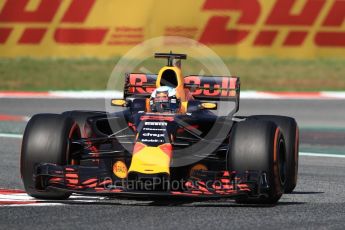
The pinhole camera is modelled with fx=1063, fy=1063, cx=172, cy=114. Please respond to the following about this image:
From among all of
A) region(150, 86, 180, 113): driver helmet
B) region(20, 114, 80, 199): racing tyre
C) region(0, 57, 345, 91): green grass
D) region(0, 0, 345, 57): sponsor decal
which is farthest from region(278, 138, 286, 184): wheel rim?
region(0, 57, 345, 91): green grass

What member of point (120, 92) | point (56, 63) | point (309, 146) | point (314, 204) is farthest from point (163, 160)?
point (56, 63)

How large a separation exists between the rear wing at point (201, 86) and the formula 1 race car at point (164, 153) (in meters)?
0.42

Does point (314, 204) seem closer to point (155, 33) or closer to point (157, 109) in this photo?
point (157, 109)

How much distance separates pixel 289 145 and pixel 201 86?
1.31 m

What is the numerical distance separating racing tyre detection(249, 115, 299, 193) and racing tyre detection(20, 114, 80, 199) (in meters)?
1.91

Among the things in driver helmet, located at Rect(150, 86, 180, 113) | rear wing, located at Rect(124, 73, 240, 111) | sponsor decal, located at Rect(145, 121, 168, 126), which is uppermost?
rear wing, located at Rect(124, 73, 240, 111)

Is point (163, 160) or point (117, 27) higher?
point (117, 27)

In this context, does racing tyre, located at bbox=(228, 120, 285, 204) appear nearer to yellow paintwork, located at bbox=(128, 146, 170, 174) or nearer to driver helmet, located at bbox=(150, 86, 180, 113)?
yellow paintwork, located at bbox=(128, 146, 170, 174)

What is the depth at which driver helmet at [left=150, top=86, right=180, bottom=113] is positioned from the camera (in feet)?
33.6

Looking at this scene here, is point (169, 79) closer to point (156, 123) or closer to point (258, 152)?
point (156, 123)

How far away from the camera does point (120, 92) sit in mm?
22984

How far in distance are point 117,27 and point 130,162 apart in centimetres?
1368

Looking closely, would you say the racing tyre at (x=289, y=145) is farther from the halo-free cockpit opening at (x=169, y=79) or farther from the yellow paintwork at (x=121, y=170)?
the yellow paintwork at (x=121, y=170)

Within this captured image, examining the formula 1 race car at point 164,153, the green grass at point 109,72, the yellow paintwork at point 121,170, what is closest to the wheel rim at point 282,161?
the formula 1 race car at point 164,153
